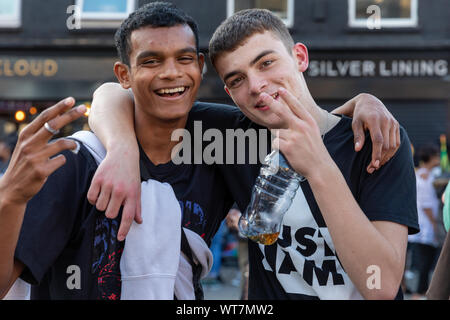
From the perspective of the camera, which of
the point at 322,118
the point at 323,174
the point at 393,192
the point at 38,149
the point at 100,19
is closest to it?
the point at 38,149

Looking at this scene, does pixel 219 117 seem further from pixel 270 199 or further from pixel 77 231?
pixel 77 231

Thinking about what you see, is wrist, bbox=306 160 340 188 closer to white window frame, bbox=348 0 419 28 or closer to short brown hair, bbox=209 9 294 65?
short brown hair, bbox=209 9 294 65

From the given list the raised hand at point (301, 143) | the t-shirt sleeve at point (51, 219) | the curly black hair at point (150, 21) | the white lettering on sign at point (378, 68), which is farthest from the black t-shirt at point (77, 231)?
the white lettering on sign at point (378, 68)

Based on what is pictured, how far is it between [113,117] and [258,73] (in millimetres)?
659

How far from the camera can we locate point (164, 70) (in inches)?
84.2

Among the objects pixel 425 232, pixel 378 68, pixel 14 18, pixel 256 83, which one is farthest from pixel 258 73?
pixel 14 18

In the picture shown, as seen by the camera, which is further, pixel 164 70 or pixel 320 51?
pixel 320 51

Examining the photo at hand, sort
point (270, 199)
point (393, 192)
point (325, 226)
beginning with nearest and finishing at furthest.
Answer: point (393, 192)
point (325, 226)
point (270, 199)

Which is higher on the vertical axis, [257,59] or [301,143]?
[257,59]

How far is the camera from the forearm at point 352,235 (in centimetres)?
170

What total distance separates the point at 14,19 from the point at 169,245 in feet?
33.0

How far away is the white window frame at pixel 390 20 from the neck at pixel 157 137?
8937 millimetres

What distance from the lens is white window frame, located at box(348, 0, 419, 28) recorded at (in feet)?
34.0
